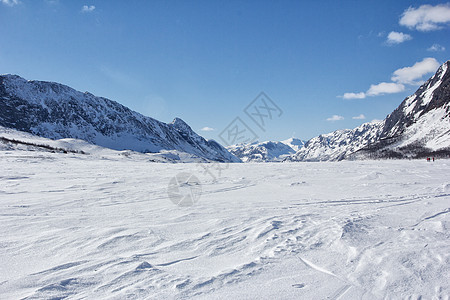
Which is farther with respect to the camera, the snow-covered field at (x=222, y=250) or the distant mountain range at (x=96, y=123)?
the distant mountain range at (x=96, y=123)

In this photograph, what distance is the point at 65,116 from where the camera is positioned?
14450 centimetres

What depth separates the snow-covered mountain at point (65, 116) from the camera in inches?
5153

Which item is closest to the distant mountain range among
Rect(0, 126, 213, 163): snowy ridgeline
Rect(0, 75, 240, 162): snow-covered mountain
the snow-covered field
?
Rect(0, 75, 240, 162): snow-covered mountain

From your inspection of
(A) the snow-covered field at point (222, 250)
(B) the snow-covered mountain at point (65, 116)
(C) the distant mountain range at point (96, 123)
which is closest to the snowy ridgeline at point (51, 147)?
(A) the snow-covered field at point (222, 250)

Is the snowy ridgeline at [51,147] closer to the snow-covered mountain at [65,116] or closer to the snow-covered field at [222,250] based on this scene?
the snow-covered field at [222,250]

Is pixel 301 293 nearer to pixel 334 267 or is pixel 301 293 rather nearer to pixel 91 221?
pixel 334 267

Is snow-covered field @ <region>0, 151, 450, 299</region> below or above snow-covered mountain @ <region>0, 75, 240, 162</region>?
below

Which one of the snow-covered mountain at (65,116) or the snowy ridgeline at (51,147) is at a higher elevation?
the snow-covered mountain at (65,116)

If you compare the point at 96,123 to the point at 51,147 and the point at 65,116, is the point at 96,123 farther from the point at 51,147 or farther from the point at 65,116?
the point at 51,147

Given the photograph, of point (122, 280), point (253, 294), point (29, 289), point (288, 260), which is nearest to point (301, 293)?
point (253, 294)

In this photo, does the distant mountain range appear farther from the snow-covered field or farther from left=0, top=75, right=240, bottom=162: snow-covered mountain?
the snow-covered field

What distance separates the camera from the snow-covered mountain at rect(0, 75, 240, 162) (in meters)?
131

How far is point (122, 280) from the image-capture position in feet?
10.2

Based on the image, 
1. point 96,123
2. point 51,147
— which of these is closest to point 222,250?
point 51,147
